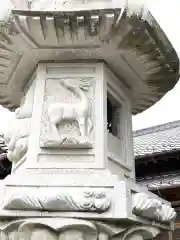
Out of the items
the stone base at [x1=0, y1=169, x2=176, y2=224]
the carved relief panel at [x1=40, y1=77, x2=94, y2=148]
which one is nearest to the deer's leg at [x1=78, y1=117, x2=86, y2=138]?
the carved relief panel at [x1=40, y1=77, x2=94, y2=148]

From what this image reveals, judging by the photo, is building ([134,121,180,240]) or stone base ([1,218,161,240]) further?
building ([134,121,180,240])

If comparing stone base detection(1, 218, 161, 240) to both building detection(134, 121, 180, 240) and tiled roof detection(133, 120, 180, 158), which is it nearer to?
building detection(134, 121, 180, 240)

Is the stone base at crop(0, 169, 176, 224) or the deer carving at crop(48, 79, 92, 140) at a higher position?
the deer carving at crop(48, 79, 92, 140)

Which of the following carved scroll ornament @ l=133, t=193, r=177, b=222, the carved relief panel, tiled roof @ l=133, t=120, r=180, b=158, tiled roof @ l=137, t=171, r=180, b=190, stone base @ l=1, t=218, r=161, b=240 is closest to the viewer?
stone base @ l=1, t=218, r=161, b=240

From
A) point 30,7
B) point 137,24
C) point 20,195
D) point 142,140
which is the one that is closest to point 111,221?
point 20,195

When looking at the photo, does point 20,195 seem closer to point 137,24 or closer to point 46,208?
point 46,208

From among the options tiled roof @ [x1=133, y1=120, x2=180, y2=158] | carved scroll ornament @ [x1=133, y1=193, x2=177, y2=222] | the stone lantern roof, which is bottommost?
carved scroll ornament @ [x1=133, y1=193, x2=177, y2=222]

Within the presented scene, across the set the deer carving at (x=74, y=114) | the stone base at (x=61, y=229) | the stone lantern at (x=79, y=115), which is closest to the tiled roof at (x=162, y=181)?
the stone lantern at (x=79, y=115)

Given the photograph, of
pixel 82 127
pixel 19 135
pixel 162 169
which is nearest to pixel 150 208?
pixel 82 127

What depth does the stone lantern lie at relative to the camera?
7.54ft

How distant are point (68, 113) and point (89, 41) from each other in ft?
1.59

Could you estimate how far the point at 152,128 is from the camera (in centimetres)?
1078

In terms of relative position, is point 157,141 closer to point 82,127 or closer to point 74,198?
point 82,127

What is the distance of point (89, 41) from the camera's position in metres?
2.73
